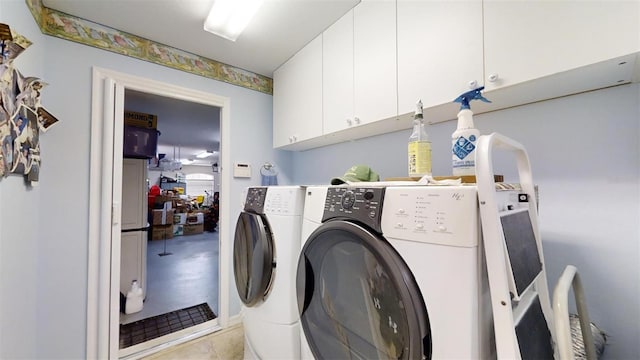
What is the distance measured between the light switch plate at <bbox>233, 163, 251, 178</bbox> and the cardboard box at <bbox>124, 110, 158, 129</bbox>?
1.29 meters

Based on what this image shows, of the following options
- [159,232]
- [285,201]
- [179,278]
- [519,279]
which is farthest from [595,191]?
[159,232]

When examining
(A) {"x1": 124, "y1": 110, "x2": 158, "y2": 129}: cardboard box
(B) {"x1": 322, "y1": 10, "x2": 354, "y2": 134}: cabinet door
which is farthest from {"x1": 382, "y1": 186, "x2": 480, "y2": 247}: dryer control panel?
(A) {"x1": 124, "y1": 110, "x2": 158, "y2": 129}: cardboard box

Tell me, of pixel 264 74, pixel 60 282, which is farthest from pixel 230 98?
pixel 60 282

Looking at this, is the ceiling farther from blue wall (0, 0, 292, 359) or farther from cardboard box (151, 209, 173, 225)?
cardboard box (151, 209, 173, 225)

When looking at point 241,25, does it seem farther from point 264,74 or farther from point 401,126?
point 401,126

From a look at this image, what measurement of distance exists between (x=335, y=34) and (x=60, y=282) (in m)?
2.34

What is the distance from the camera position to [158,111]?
3.17 meters

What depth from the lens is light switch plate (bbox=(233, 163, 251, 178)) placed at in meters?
2.16

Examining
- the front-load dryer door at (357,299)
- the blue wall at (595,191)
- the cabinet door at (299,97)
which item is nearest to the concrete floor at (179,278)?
the cabinet door at (299,97)

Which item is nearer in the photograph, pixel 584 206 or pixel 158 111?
pixel 584 206

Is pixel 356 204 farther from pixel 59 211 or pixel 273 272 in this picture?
pixel 59 211

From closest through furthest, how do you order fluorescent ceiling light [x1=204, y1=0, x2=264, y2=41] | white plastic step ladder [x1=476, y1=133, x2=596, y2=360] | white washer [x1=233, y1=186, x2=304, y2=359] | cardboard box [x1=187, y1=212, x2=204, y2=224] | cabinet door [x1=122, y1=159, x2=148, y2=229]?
1. white plastic step ladder [x1=476, y1=133, x2=596, y2=360]
2. white washer [x1=233, y1=186, x2=304, y2=359]
3. fluorescent ceiling light [x1=204, y1=0, x2=264, y2=41]
4. cabinet door [x1=122, y1=159, x2=148, y2=229]
5. cardboard box [x1=187, y1=212, x2=204, y2=224]

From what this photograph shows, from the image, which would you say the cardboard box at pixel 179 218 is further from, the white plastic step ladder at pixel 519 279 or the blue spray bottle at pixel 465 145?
the white plastic step ladder at pixel 519 279

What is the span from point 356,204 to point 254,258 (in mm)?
765
